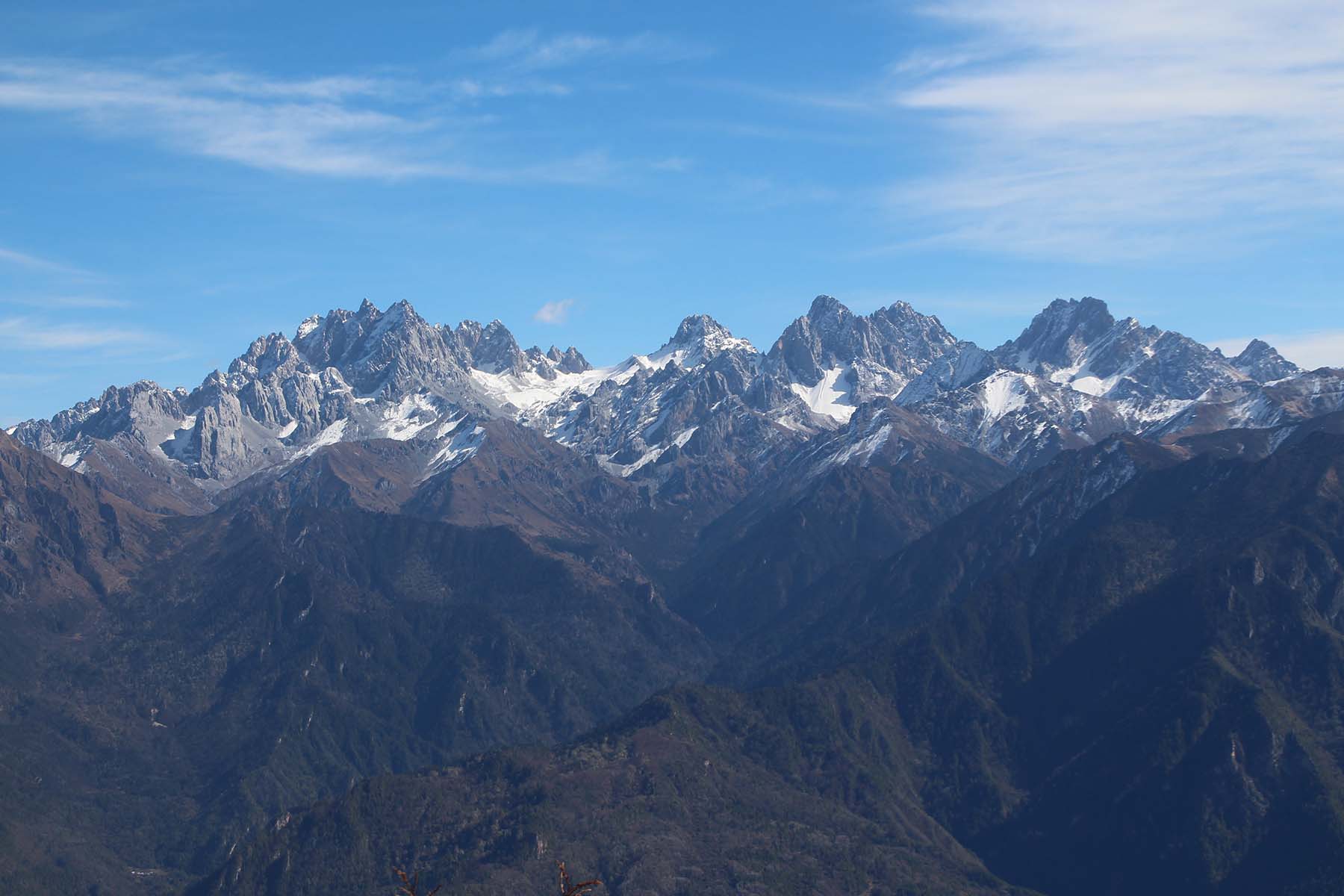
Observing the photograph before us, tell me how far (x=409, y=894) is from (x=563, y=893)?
389 inches

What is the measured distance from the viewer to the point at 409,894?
10062cm

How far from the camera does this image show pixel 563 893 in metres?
99.9
